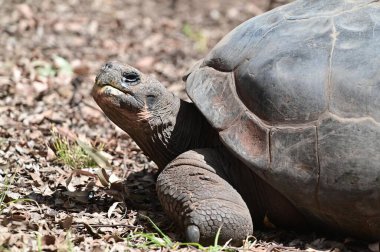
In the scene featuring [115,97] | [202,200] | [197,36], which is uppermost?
[115,97]

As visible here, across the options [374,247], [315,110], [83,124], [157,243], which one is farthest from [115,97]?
[83,124]

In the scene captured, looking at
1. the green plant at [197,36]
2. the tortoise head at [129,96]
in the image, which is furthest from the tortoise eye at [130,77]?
the green plant at [197,36]

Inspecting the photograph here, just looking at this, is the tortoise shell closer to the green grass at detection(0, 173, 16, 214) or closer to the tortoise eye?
the tortoise eye

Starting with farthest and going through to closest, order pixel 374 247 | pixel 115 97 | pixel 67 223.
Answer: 1. pixel 115 97
2. pixel 67 223
3. pixel 374 247

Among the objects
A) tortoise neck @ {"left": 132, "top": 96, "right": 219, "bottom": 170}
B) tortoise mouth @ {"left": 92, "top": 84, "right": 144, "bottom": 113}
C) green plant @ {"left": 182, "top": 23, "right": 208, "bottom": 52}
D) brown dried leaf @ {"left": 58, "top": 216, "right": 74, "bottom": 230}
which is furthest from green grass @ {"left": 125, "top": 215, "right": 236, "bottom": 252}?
green plant @ {"left": 182, "top": 23, "right": 208, "bottom": 52}

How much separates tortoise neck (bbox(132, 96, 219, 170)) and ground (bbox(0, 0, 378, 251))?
45cm

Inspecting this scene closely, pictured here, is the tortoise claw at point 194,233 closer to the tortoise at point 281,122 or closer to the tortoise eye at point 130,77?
the tortoise at point 281,122

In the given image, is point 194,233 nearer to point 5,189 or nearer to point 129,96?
point 129,96

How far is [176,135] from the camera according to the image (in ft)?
16.2

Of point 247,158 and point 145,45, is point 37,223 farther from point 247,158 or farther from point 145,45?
point 145,45

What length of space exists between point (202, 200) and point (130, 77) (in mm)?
1149

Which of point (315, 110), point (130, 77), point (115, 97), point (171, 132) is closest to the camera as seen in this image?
point (315, 110)

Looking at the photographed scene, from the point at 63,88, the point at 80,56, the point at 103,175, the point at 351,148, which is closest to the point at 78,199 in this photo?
the point at 103,175

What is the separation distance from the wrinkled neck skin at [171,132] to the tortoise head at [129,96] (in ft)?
0.04
